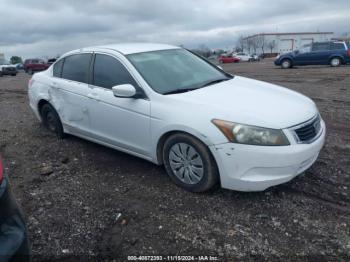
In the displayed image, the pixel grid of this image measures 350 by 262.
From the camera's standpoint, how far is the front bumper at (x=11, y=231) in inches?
79.4

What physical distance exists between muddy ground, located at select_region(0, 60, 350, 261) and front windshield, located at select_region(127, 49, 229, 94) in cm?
118

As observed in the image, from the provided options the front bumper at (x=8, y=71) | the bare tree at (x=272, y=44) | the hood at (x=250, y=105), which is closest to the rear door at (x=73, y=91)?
the hood at (x=250, y=105)

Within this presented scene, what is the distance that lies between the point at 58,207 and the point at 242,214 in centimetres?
201

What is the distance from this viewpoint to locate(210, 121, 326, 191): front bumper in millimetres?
3338

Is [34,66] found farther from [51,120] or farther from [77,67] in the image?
[77,67]

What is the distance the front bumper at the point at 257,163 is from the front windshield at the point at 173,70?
113 cm

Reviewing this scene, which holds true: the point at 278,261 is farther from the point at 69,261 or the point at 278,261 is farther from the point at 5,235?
the point at 5,235

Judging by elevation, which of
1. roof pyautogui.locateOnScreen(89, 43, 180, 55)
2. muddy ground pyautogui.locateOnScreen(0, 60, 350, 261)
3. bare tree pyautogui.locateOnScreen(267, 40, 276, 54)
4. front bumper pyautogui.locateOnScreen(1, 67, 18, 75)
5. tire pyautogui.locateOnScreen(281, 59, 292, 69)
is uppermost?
bare tree pyautogui.locateOnScreen(267, 40, 276, 54)

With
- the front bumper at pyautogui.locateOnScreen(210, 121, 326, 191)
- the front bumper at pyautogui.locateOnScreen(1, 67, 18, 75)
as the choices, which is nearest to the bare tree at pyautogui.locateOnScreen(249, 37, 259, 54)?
the front bumper at pyautogui.locateOnScreen(1, 67, 18, 75)

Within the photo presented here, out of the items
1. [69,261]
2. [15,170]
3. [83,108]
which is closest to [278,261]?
[69,261]

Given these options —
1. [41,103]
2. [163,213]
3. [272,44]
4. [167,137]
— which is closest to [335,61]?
[41,103]

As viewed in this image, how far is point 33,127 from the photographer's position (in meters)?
7.11

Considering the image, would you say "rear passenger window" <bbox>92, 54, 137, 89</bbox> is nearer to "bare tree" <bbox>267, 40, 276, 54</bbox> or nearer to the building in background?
the building in background

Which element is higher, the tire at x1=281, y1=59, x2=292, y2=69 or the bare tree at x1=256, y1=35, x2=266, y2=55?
the bare tree at x1=256, y1=35, x2=266, y2=55
